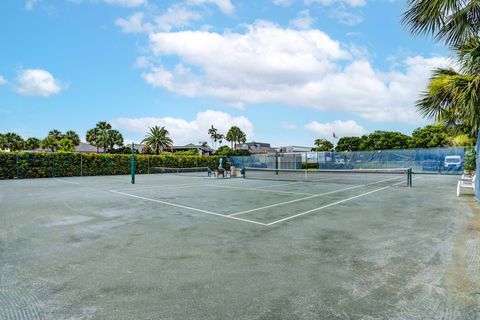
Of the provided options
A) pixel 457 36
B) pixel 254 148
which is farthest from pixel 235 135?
pixel 457 36

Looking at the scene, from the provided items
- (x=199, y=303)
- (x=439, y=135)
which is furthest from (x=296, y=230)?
(x=439, y=135)

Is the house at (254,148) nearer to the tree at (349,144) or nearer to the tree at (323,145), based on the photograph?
the tree at (323,145)

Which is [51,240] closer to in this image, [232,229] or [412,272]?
[232,229]

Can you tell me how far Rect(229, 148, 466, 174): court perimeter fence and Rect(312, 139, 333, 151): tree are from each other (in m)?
45.4

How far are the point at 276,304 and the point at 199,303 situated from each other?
889mm

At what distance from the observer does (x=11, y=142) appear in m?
66.4

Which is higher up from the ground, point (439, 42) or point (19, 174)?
point (439, 42)

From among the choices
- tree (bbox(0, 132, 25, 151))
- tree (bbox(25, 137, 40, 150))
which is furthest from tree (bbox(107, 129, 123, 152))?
tree (bbox(0, 132, 25, 151))

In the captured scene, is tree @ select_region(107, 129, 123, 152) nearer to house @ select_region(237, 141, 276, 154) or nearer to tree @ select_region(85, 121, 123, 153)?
tree @ select_region(85, 121, 123, 153)

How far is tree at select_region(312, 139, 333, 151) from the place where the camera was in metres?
83.3

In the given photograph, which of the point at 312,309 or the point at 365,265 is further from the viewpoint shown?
the point at 365,265

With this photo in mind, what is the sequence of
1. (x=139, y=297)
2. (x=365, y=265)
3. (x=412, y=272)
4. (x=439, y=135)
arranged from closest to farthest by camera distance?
(x=139, y=297) → (x=412, y=272) → (x=365, y=265) → (x=439, y=135)

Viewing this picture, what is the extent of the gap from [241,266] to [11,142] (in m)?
84.2

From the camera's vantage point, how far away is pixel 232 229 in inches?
258
